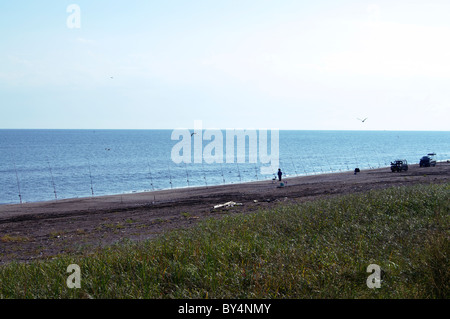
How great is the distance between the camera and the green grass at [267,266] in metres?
9.71

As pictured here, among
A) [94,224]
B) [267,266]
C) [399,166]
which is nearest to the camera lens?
[267,266]

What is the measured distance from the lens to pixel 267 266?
35.9ft

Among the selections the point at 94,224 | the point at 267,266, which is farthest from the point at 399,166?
the point at 267,266

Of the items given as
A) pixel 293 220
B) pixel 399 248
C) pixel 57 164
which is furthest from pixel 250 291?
pixel 57 164

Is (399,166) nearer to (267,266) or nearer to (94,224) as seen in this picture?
(94,224)

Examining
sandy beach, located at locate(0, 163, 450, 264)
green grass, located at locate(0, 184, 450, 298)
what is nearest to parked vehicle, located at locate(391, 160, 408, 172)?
sandy beach, located at locate(0, 163, 450, 264)

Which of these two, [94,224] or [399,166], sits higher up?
[399,166]

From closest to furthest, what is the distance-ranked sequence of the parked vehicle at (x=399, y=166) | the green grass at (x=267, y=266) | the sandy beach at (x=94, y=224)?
the green grass at (x=267, y=266)
the sandy beach at (x=94, y=224)
the parked vehicle at (x=399, y=166)

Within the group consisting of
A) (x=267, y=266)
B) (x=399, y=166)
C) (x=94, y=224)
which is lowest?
(x=94, y=224)

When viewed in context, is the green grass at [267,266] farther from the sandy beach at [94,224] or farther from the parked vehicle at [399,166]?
the parked vehicle at [399,166]

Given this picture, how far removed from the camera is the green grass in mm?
9711

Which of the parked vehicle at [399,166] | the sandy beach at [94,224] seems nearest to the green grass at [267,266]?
the sandy beach at [94,224]

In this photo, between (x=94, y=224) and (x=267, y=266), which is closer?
(x=267, y=266)
